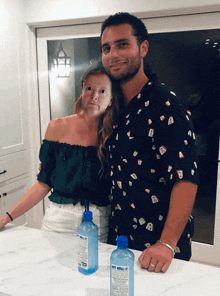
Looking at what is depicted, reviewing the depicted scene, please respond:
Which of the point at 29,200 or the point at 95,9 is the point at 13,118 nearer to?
the point at 95,9

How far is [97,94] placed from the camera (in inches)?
47.0

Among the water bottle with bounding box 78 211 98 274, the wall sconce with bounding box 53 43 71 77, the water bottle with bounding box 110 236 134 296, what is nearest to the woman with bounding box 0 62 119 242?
the water bottle with bounding box 78 211 98 274

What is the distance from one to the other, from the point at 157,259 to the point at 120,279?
0.19 m

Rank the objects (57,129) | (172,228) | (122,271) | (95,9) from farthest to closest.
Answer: (95,9) < (57,129) < (172,228) < (122,271)

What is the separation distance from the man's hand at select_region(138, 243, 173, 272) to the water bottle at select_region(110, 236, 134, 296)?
146 millimetres

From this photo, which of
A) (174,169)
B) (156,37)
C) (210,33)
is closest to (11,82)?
(156,37)

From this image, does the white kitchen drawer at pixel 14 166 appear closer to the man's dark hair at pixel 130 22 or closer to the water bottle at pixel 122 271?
the man's dark hair at pixel 130 22

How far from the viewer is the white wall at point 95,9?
5.96 feet

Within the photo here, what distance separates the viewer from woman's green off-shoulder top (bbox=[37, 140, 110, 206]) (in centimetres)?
114

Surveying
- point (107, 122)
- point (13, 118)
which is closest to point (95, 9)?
point (13, 118)

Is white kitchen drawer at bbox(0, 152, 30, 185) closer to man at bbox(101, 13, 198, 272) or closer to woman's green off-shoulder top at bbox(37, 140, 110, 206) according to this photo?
woman's green off-shoulder top at bbox(37, 140, 110, 206)

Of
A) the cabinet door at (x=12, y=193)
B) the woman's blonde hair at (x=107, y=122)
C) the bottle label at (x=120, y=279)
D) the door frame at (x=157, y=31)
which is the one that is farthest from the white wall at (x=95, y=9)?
the bottle label at (x=120, y=279)

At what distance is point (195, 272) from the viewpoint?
813mm

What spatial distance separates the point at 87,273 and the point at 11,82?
1788 mm
